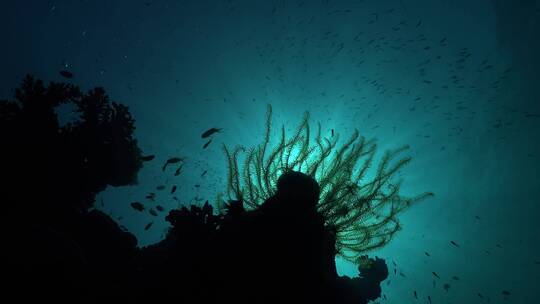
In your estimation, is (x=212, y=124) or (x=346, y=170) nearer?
(x=346, y=170)

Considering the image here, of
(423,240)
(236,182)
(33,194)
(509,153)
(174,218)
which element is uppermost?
(509,153)

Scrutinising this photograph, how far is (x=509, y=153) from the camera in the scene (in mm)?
26969

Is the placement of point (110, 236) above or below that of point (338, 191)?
below

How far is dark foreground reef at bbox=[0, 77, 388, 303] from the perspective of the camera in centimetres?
280

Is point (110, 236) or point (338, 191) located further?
point (338, 191)

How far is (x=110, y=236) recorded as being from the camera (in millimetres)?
4828

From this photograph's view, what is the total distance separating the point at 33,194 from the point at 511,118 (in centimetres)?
3095

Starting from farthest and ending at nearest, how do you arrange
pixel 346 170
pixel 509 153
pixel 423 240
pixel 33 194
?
pixel 423 240, pixel 509 153, pixel 346 170, pixel 33 194

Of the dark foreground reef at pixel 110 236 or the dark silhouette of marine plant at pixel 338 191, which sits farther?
the dark silhouette of marine plant at pixel 338 191

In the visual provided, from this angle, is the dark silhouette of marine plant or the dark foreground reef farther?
the dark silhouette of marine plant

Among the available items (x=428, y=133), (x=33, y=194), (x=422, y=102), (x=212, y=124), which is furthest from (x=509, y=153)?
(x=33, y=194)

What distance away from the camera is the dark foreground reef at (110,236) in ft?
9.18

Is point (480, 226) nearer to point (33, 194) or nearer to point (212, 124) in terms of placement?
point (212, 124)

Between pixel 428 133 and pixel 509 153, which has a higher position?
pixel 509 153
